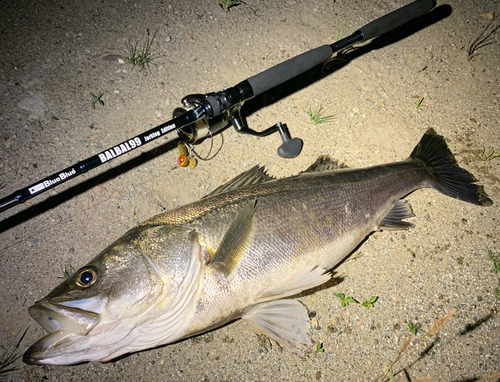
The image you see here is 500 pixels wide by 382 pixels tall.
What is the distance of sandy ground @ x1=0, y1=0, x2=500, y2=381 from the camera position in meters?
2.65

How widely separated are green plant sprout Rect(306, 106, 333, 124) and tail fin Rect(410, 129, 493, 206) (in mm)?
844

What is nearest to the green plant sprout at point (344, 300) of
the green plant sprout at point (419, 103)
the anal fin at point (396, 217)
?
the anal fin at point (396, 217)

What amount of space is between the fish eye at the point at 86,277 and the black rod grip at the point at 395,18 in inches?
107

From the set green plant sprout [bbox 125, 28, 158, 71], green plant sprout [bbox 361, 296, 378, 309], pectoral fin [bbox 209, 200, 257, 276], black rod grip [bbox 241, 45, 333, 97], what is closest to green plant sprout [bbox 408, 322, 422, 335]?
green plant sprout [bbox 361, 296, 378, 309]

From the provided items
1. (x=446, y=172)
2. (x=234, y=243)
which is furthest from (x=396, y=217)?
(x=234, y=243)

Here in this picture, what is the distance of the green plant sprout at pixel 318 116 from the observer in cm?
316

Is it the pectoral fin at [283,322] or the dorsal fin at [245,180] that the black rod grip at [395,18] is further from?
the pectoral fin at [283,322]

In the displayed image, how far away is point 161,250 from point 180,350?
1063 millimetres

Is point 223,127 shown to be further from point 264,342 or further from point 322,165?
point 264,342

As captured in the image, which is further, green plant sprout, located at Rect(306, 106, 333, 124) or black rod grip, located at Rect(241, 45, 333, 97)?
green plant sprout, located at Rect(306, 106, 333, 124)

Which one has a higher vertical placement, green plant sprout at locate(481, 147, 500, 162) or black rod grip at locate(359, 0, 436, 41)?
black rod grip at locate(359, 0, 436, 41)

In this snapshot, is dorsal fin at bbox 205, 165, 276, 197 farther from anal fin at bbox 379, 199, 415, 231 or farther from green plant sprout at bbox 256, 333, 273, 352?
green plant sprout at bbox 256, 333, 273, 352

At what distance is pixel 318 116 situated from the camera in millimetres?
3184

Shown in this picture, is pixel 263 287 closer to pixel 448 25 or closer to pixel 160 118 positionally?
pixel 160 118
